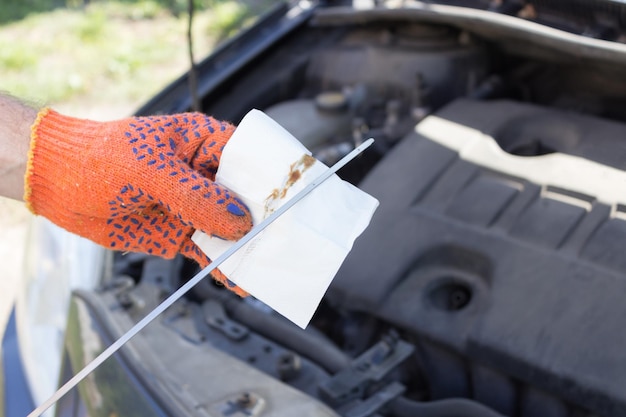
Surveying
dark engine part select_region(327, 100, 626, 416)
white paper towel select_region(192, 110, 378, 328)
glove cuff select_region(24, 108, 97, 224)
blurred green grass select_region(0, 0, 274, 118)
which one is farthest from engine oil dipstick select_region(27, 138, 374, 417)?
blurred green grass select_region(0, 0, 274, 118)

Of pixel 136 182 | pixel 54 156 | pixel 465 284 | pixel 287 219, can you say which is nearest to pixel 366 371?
pixel 465 284

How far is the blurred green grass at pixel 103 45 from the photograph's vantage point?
4.24 meters

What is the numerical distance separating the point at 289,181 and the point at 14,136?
442 millimetres

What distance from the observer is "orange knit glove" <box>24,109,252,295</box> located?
0.92 metres

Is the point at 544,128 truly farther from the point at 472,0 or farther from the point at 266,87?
the point at 266,87

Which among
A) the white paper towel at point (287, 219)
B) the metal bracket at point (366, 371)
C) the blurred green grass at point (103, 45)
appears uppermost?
the white paper towel at point (287, 219)

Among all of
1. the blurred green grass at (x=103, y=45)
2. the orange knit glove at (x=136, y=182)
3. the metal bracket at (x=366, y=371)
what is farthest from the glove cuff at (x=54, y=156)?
the blurred green grass at (x=103, y=45)

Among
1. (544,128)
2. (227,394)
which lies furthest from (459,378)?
(544,128)

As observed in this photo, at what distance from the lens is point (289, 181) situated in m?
0.91

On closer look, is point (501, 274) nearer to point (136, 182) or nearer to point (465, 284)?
point (465, 284)

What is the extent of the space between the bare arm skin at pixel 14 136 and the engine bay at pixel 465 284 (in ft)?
1.11

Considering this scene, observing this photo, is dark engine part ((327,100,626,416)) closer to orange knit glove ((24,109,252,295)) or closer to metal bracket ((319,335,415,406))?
metal bracket ((319,335,415,406))

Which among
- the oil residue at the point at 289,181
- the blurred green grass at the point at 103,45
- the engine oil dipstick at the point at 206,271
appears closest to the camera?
the engine oil dipstick at the point at 206,271

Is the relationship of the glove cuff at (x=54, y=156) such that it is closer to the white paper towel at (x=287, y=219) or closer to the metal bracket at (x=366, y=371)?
the white paper towel at (x=287, y=219)
